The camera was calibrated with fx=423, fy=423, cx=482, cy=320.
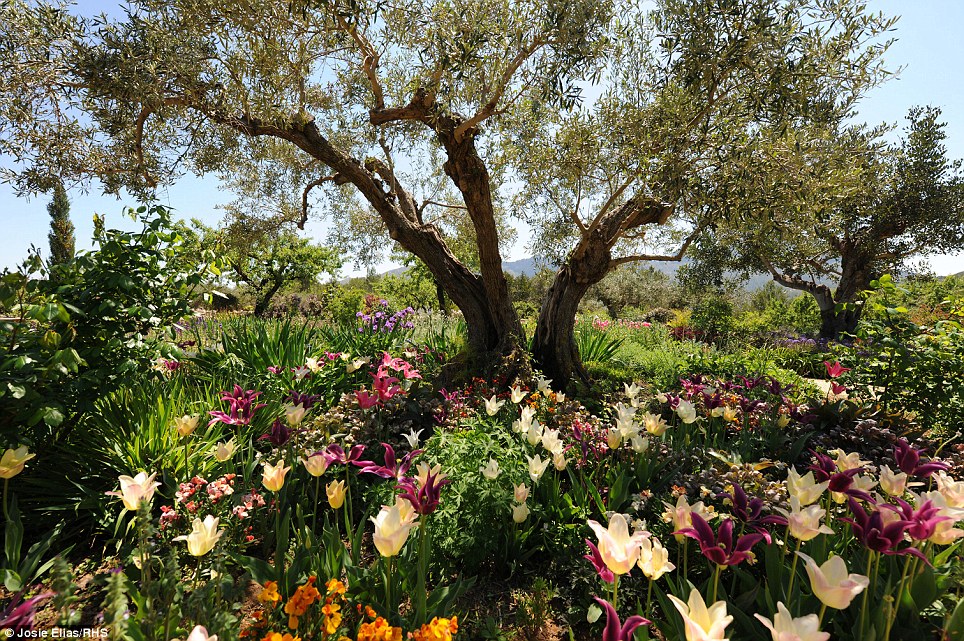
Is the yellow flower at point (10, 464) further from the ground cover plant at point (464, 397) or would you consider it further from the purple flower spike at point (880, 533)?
the purple flower spike at point (880, 533)

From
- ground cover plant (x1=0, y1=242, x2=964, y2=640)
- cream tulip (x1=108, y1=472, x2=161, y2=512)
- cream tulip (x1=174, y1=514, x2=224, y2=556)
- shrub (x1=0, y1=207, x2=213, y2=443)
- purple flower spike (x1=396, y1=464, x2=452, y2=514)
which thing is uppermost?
shrub (x1=0, y1=207, x2=213, y2=443)

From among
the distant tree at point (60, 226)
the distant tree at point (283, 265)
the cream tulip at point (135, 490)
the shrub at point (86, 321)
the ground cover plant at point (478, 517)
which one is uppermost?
the distant tree at point (60, 226)

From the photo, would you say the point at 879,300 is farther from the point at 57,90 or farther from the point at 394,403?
the point at 57,90

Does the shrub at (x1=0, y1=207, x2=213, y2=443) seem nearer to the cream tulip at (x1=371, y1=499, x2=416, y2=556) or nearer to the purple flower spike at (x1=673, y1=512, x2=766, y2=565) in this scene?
the cream tulip at (x1=371, y1=499, x2=416, y2=556)

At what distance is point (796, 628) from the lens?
1121 mm

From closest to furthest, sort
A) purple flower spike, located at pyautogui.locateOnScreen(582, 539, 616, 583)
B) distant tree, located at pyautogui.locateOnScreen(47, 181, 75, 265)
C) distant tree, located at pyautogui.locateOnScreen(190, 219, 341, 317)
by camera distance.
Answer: purple flower spike, located at pyautogui.locateOnScreen(582, 539, 616, 583), distant tree, located at pyautogui.locateOnScreen(190, 219, 341, 317), distant tree, located at pyautogui.locateOnScreen(47, 181, 75, 265)

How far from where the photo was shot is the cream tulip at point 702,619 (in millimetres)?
1103

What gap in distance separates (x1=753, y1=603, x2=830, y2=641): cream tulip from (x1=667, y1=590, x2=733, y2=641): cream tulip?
0.09 m

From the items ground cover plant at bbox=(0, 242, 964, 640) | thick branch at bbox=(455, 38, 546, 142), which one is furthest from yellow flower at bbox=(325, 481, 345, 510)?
thick branch at bbox=(455, 38, 546, 142)

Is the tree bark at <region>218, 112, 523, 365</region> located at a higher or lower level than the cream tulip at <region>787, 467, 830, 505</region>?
higher

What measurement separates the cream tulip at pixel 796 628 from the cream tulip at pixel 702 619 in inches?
3.7

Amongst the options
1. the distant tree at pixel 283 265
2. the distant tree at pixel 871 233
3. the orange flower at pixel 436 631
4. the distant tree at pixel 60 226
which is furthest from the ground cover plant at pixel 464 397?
the distant tree at pixel 60 226

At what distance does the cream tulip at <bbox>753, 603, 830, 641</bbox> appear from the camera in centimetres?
108

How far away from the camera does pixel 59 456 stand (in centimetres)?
276
